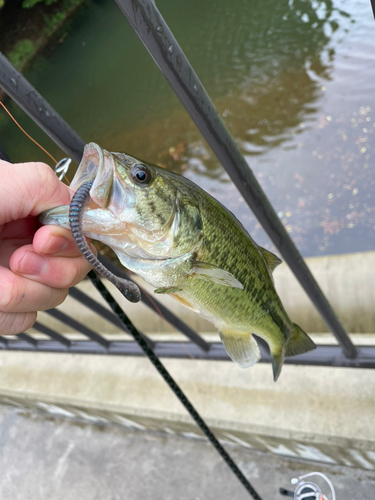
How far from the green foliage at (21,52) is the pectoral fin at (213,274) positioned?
1443 centimetres

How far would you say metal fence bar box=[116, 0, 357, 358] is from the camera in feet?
3.10

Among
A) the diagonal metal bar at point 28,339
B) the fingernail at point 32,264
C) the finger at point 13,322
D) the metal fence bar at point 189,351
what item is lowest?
the metal fence bar at point 189,351

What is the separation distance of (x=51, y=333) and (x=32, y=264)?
6.12 feet

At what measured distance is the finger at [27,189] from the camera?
0.87 m

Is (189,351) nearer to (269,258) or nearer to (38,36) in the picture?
(269,258)

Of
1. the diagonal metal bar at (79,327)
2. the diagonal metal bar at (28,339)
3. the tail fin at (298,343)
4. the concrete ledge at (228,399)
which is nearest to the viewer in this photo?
the tail fin at (298,343)

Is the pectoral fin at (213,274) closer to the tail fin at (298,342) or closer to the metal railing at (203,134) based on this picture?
the metal railing at (203,134)

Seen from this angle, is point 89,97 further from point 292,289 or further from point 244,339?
point 244,339

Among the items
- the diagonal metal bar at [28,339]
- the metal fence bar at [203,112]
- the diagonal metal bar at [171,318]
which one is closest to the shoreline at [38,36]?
the diagonal metal bar at [28,339]

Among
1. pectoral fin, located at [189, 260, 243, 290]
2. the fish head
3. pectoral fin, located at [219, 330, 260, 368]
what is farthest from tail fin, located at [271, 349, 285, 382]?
the fish head

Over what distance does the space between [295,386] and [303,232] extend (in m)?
2.48

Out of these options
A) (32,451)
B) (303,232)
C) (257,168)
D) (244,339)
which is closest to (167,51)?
(244,339)

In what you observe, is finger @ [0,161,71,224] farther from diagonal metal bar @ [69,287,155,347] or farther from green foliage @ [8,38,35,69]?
green foliage @ [8,38,35,69]

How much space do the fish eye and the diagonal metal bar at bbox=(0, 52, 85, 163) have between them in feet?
1.22
